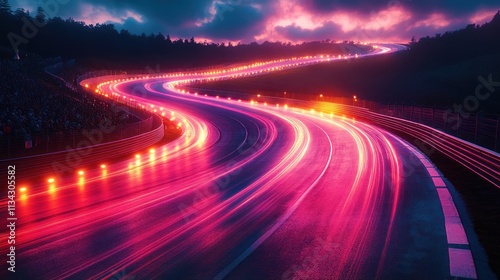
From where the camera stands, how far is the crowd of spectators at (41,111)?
83.5ft

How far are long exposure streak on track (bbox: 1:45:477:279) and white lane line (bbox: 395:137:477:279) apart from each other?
29 mm

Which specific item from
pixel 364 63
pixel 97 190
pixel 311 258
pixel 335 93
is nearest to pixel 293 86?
pixel 335 93

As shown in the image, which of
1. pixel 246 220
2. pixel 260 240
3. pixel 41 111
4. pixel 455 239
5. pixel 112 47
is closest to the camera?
pixel 455 239

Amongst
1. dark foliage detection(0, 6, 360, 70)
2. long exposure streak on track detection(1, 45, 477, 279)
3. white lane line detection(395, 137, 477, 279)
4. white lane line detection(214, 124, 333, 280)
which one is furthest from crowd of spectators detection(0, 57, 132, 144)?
dark foliage detection(0, 6, 360, 70)

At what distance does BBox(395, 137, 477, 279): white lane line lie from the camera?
6965 mm

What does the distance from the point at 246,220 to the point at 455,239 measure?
450 centimetres

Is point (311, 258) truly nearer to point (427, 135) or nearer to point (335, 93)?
point (427, 135)

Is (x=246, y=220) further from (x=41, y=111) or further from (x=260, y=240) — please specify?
(x=41, y=111)

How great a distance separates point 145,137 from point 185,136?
245 inches

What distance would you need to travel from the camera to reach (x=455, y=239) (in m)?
8.59

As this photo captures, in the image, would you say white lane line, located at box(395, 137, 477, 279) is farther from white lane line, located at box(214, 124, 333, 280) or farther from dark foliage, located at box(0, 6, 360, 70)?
dark foliage, located at box(0, 6, 360, 70)

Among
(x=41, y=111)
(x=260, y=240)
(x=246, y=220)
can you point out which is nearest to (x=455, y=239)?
(x=260, y=240)

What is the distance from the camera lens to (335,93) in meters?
89.7

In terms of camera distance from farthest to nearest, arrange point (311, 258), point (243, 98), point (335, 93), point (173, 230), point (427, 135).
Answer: point (335, 93) → point (243, 98) → point (427, 135) → point (173, 230) → point (311, 258)
